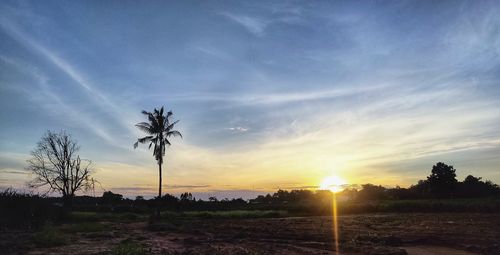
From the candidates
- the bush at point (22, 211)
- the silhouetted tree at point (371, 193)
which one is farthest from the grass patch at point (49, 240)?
the silhouetted tree at point (371, 193)

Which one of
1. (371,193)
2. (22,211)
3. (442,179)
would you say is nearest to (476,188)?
(442,179)

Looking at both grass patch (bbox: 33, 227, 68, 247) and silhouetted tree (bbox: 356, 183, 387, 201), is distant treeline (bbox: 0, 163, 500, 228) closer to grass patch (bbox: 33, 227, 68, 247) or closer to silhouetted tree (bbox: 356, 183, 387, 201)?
silhouetted tree (bbox: 356, 183, 387, 201)

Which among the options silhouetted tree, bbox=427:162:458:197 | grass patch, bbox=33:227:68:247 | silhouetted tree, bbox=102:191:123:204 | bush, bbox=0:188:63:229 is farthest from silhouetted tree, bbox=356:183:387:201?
grass patch, bbox=33:227:68:247

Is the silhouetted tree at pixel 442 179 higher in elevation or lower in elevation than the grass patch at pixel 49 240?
higher

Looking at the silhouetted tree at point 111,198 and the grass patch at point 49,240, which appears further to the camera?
the silhouetted tree at point 111,198

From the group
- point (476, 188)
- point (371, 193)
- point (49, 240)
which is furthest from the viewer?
point (371, 193)

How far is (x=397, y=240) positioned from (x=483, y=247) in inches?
178

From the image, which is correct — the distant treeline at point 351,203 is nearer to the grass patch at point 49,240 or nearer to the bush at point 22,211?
the bush at point 22,211

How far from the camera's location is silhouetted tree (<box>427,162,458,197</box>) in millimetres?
83375

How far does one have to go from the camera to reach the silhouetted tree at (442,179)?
8338 centimetres

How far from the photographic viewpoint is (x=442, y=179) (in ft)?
277

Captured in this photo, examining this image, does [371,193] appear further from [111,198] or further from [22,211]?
[22,211]

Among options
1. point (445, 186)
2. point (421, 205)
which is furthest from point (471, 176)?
point (421, 205)

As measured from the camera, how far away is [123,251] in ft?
57.0
